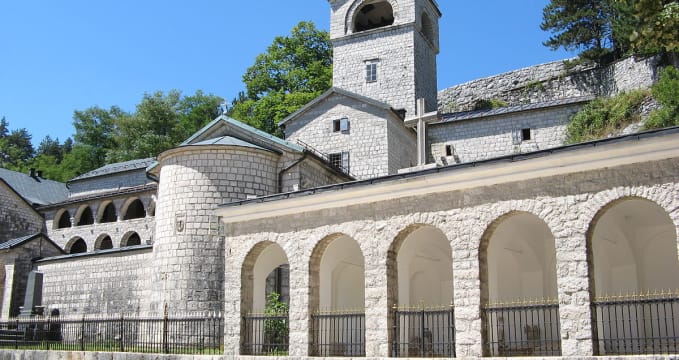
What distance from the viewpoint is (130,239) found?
36.0m

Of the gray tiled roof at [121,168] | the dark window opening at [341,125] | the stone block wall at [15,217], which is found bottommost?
the stone block wall at [15,217]

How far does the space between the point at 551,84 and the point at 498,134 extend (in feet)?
24.7

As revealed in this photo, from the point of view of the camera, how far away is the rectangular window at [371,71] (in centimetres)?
3325

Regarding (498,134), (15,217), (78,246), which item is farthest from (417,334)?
(78,246)

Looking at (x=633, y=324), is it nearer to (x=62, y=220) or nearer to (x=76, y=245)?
(x=76, y=245)

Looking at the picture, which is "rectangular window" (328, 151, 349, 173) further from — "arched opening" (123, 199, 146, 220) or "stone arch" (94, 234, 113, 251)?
"stone arch" (94, 234, 113, 251)

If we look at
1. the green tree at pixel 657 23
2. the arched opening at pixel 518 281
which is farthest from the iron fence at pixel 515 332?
the green tree at pixel 657 23

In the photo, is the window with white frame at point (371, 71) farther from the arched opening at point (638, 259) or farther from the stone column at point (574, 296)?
the stone column at point (574, 296)

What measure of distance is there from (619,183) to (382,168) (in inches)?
675

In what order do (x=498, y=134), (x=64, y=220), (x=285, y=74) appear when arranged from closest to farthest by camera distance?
1. (x=498, y=134)
2. (x=64, y=220)
3. (x=285, y=74)

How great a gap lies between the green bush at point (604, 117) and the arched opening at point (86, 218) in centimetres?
2514

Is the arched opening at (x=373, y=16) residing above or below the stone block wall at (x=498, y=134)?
above

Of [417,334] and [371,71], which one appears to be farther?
[371,71]

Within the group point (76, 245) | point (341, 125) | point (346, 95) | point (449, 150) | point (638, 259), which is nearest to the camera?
point (638, 259)
